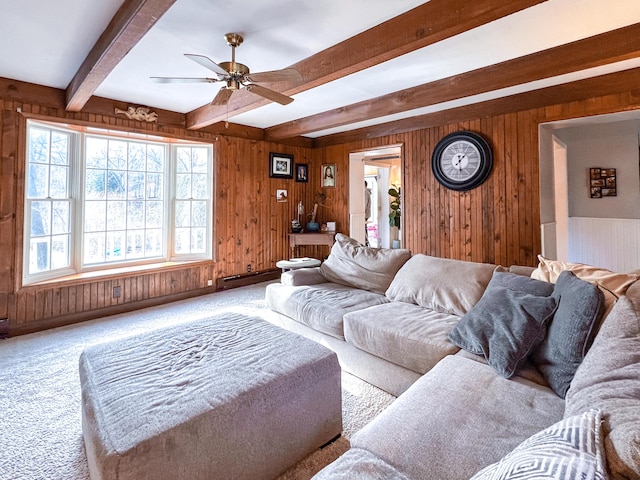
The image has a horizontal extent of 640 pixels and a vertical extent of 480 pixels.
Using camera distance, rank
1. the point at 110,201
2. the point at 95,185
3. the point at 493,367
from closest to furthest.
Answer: the point at 493,367
the point at 95,185
the point at 110,201

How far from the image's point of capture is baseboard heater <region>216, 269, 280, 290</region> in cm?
502

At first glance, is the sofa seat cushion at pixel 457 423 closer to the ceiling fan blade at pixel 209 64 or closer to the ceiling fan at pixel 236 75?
the ceiling fan at pixel 236 75

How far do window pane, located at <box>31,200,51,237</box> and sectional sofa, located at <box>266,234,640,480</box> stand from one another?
299 centimetres

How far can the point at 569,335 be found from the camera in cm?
147

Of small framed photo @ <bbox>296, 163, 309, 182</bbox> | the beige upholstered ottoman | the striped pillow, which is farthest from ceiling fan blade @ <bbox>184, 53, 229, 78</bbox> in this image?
small framed photo @ <bbox>296, 163, 309, 182</bbox>

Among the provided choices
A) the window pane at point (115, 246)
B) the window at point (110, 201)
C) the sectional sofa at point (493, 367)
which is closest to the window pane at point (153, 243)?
the window at point (110, 201)

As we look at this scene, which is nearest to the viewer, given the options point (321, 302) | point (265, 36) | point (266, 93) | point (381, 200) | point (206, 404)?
point (206, 404)

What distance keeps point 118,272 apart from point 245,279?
183cm

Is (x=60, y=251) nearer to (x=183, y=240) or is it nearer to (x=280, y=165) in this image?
(x=183, y=240)

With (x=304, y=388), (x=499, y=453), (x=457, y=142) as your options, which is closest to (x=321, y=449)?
(x=304, y=388)

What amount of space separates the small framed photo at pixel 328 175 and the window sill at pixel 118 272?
99.4 inches

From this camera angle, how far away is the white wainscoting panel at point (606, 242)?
4676 mm

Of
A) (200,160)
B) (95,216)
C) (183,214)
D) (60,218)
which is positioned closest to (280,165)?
(200,160)

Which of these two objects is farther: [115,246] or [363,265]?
[115,246]
